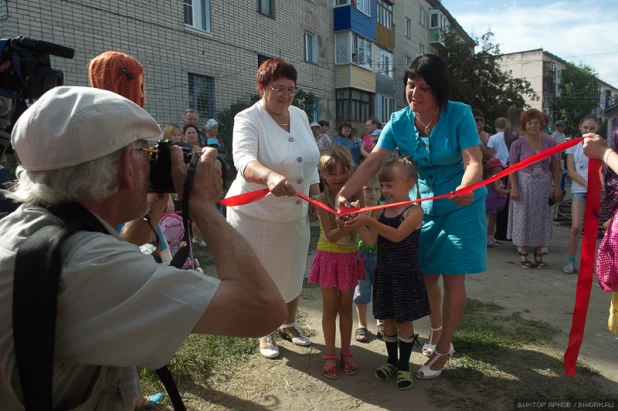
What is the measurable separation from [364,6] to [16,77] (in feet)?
79.0

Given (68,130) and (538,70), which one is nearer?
(68,130)

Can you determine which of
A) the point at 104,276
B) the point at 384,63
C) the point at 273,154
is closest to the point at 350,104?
the point at 384,63

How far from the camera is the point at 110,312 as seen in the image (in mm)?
1106

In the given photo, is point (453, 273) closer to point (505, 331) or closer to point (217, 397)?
point (505, 331)

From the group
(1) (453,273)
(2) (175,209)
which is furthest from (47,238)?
(2) (175,209)

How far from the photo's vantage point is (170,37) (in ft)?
41.3

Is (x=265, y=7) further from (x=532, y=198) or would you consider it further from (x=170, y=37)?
(x=532, y=198)

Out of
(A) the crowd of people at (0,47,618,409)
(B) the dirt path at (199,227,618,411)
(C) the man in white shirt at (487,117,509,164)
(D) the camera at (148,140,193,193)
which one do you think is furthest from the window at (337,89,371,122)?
(D) the camera at (148,140,193,193)

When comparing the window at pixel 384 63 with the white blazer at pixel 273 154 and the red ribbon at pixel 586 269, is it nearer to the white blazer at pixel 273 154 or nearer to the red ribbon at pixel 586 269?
the white blazer at pixel 273 154

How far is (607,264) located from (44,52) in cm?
327

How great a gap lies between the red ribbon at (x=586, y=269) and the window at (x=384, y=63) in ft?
80.2

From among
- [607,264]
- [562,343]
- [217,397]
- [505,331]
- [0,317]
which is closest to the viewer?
[0,317]

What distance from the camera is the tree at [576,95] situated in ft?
172

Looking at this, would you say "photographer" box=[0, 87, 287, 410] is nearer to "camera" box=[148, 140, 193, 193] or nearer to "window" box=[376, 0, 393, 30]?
"camera" box=[148, 140, 193, 193]
